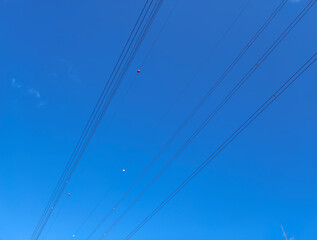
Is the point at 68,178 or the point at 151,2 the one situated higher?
the point at 151,2

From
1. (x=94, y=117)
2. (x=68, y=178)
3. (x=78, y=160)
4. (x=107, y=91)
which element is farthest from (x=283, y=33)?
(x=68, y=178)

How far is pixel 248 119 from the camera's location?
8.45m

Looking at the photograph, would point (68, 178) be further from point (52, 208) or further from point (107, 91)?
point (107, 91)

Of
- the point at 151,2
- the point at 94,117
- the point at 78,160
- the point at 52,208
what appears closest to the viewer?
the point at 151,2

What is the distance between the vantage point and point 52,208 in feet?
46.2

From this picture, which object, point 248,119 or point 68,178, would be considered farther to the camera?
point 68,178

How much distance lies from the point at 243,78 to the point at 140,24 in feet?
14.3

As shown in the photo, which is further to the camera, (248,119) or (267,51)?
(248,119)

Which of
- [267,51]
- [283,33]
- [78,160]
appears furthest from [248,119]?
[78,160]

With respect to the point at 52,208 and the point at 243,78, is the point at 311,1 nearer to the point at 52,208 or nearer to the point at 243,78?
the point at 243,78

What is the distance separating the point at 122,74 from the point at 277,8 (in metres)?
6.14

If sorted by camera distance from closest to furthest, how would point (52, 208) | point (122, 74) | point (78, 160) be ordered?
point (122, 74)
point (78, 160)
point (52, 208)

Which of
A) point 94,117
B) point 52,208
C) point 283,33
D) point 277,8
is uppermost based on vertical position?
point 277,8

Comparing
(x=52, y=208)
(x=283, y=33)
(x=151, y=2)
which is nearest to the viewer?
(x=151, y=2)
